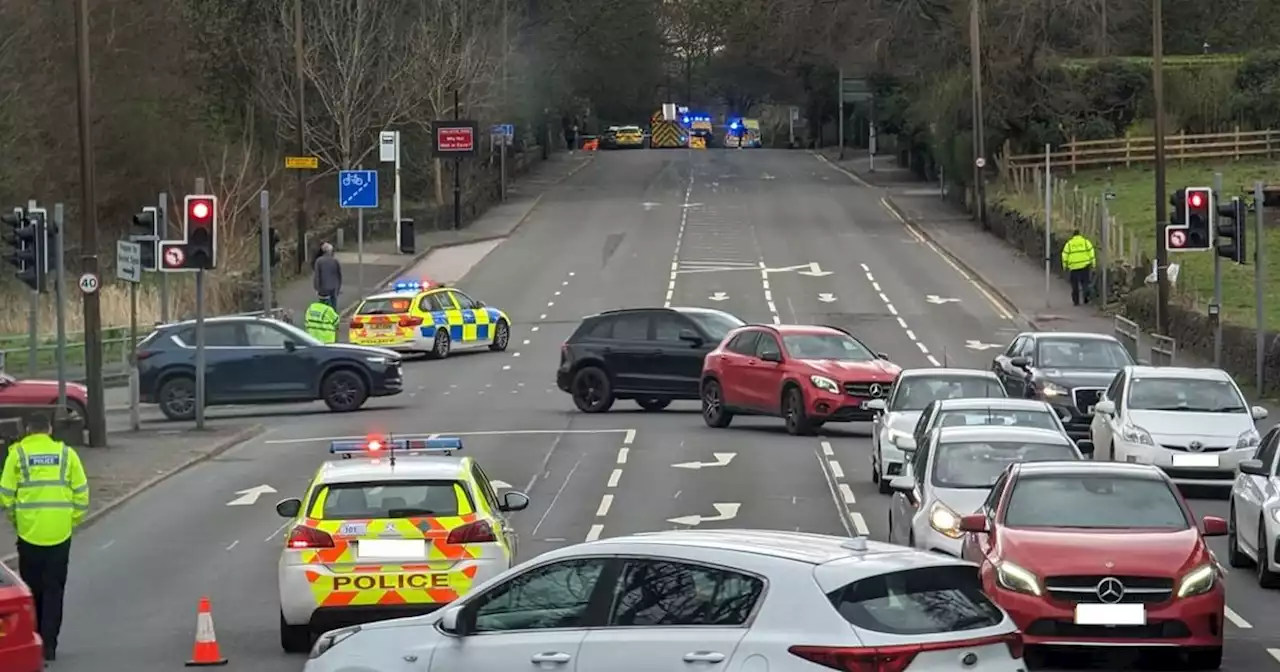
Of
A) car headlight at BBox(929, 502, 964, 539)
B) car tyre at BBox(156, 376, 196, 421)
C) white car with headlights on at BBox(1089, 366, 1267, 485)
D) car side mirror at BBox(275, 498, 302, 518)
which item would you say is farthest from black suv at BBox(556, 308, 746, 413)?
car side mirror at BBox(275, 498, 302, 518)

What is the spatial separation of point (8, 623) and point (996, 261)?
166ft

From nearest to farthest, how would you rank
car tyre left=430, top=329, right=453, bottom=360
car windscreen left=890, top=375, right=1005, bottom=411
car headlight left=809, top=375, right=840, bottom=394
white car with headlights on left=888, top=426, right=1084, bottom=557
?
white car with headlights on left=888, top=426, right=1084, bottom=557 → car windscreen left=890, top=375, right=1005, bottom=411 → car headlight left=809, top=375, right=840, bottom=394 → car tyre left=430, top=329, right=453, bottom=360

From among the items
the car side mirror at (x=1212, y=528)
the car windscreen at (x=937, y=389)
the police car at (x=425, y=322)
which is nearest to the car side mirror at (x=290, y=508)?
the car side mirror at (x=1212, y=528)

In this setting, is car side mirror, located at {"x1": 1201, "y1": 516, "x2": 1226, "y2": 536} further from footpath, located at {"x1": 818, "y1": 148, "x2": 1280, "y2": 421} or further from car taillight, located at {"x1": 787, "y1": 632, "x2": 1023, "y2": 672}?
footpath, located at {"x1": 818, "y1": 148, "x2": 1280, "y2": 421}

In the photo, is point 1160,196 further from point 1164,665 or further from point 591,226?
point 591,226

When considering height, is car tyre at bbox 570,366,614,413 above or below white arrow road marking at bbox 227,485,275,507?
above

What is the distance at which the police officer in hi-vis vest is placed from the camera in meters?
14.7

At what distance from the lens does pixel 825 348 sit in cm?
3064

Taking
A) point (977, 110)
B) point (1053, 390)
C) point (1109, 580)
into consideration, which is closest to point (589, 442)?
point (1053, 390)

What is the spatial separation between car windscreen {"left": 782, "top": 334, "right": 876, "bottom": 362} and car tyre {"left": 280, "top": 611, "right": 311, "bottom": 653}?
1631 centimetres

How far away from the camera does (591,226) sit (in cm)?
7156

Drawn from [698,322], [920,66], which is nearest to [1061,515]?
[698,322]

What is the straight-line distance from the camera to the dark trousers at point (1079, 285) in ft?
166

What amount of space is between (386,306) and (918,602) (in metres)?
35.8
